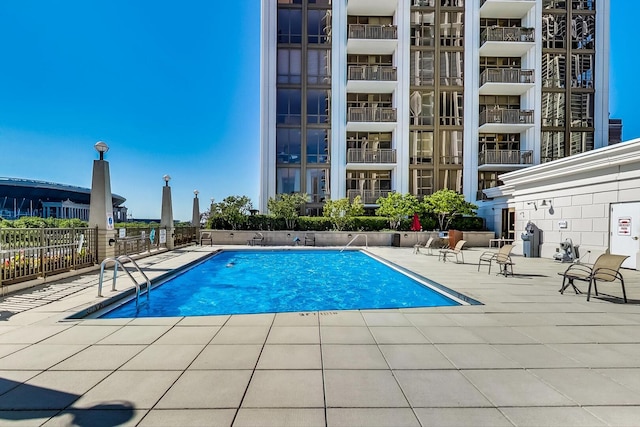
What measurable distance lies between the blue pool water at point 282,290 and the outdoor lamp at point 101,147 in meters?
4.44

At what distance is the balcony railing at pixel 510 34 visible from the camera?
2469 centimetres

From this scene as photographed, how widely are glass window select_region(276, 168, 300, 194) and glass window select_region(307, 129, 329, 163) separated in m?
1.67

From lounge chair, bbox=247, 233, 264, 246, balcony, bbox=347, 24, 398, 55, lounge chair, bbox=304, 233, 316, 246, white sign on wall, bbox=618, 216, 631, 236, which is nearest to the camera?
white sign on wall, bbox=618, 216, 631, 236

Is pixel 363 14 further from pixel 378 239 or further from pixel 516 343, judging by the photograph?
pixel 516 343

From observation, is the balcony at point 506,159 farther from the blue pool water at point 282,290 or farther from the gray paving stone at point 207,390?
the gray paving stone at point 207,390

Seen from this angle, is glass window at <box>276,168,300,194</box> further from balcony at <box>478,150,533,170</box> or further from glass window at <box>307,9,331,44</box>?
balcony at <box>478,150,533,170</box>

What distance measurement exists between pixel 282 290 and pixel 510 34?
2729 centimetres

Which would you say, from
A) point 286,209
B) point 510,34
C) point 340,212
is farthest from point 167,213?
point 510,34

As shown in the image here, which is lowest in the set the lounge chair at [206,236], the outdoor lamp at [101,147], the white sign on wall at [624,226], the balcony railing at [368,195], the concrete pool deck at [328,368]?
the concrete pool deck at [328,368]

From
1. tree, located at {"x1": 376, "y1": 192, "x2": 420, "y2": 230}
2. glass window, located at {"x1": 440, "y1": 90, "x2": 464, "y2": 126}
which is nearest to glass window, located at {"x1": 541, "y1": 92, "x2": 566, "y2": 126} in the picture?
glass window, located at {"x1": 440, "y1": 90, "x2": 464, "y2": 126}

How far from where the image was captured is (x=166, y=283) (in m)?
8.84

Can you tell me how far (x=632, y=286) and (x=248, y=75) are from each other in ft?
89.2

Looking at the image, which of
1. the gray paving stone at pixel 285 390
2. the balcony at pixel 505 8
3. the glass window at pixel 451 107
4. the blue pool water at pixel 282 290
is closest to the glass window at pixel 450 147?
the glass window at pixel 451 107

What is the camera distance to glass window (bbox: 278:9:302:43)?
25.9 m
